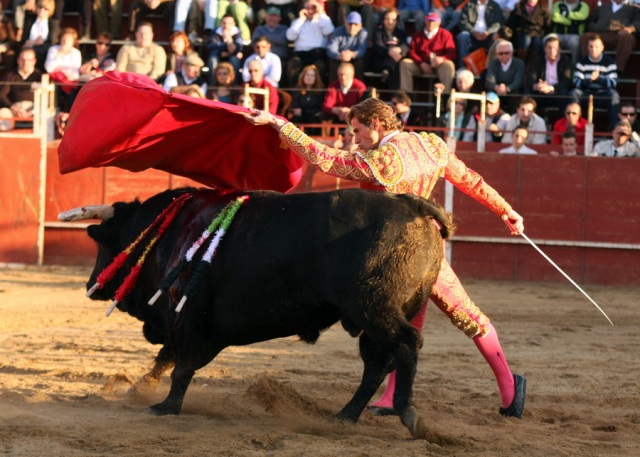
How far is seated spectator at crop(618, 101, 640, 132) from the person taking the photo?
11.3 metres

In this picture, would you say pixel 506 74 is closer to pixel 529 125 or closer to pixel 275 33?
pixel 529 125

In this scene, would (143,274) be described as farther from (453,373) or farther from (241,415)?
(453,373)

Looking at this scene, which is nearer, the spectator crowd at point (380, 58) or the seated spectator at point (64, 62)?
the spectator crowd at point (380, 58)

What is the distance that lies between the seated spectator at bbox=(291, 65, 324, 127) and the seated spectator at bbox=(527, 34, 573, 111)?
2.21 metres

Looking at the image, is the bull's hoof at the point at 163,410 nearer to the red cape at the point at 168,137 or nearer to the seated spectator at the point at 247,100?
the red cape at the point at 168,137

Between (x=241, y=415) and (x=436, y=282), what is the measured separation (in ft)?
3.14

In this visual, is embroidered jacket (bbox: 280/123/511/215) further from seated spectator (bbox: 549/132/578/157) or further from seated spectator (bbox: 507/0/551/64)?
seated spectator (bbox: 507/0/551/64)

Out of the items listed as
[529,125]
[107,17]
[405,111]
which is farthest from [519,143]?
[107,17]

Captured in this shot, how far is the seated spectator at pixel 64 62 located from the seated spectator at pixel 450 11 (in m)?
4.06

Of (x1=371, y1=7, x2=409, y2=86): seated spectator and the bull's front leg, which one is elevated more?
(x1=371, y1=7, x2=409, y2=86): seated spectator

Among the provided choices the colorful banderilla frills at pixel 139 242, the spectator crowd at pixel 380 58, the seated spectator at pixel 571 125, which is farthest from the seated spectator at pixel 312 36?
the colorful banderilla frills at pixel 139 242

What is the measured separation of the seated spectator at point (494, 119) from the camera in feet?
37.7

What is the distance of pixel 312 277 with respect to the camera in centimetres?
433

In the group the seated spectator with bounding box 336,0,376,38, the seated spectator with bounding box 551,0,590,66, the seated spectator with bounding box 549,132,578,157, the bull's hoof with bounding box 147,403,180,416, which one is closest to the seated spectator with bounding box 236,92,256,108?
the seated spectator with bounding box 336,0,376,38
